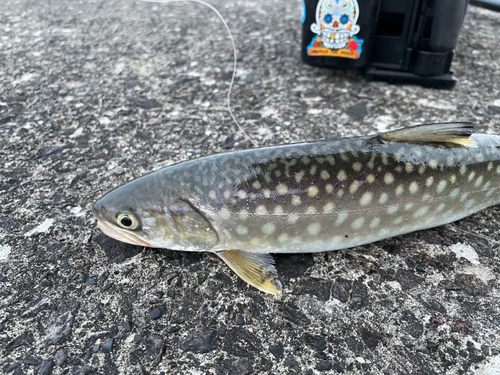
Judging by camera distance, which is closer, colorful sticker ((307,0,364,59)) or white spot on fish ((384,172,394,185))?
white spot on fish ((384,172,394,185))

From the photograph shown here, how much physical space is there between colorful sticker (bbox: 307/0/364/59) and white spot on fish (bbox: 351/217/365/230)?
2.13 m

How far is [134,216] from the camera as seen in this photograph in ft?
7.98

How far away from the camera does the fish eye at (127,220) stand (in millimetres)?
2434

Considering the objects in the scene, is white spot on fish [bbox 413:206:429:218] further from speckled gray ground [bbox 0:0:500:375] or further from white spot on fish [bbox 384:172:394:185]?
white spot on fish [bbox 384:172:394:185]

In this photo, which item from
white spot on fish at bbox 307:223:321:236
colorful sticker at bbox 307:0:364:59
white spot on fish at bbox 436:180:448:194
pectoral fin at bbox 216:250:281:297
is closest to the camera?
pectoral fin at bbox 216:250:281:297

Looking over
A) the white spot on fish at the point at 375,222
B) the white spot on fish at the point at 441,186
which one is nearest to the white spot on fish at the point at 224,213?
the white spot on fish at the point at 375,222

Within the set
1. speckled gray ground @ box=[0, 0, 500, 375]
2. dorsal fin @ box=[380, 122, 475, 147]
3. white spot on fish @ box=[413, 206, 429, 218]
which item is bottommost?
speckled gray ground @ box=[0, 0, 500, 375]

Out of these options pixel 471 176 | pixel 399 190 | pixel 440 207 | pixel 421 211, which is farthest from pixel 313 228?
pixel 471 176

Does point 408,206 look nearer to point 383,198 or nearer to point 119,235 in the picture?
point 383,198

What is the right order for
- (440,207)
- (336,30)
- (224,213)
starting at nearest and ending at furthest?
(224,213) < (440,207) < (336,30)

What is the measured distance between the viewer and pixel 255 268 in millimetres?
2418


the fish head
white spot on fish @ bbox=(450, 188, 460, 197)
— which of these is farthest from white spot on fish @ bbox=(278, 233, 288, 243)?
white spot on fish @ bbox=(450, 188, 460, 197)

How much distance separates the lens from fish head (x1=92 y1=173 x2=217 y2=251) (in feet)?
7.97

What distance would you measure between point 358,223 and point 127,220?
1.43 meters
